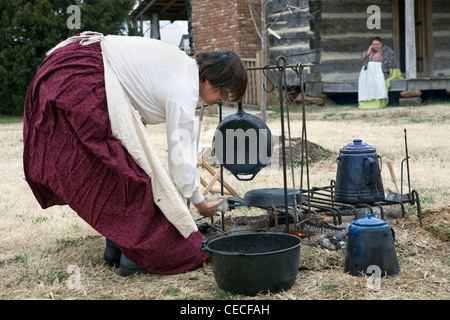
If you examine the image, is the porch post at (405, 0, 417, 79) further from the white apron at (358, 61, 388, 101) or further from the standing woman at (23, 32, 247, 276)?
the standing woman at (23, 32, 247, 276)

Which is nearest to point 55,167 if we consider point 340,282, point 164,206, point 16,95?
point 164,206

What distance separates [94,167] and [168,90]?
588mm

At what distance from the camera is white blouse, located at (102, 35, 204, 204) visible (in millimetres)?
3146

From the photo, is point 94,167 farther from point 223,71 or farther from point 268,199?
point 268,199

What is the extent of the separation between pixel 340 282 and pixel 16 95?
16.3 m

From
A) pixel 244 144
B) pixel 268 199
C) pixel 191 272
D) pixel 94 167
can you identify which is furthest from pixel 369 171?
pixel 94 167

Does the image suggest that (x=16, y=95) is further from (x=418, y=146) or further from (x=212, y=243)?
(x=212, y=243)

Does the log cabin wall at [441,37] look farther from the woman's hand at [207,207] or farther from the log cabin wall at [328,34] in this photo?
the woman's hand at [207,207]

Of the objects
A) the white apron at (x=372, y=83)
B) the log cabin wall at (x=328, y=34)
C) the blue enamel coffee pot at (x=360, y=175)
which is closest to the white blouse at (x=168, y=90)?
the blue enamel coffee pot at (x=360, y=175)

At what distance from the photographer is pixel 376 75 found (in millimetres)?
12633

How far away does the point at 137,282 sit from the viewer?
3.22 metres

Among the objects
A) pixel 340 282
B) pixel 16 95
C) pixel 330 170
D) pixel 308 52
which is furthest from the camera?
pixel 16 95

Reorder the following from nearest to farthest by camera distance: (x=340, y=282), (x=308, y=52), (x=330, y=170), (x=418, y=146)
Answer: (x=340, y=282), (x=330, y=170), (x=418, y=146), (x=308, y=52)

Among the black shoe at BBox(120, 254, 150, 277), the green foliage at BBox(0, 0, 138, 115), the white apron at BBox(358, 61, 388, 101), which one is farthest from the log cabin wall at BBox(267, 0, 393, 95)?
the black shoe at BBox(120, 254, 150, 277)
